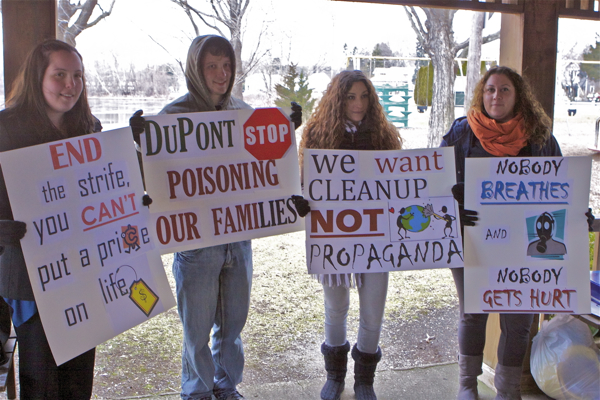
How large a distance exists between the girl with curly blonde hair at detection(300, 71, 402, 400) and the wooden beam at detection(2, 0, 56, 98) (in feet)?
4.23

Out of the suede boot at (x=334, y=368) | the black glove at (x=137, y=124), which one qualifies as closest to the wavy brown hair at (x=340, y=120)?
the black glove at (x=137, y=124)

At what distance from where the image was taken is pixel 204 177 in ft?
7.63

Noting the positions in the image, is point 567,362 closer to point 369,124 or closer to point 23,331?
point 369,124

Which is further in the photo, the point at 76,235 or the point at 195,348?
the point at 195,348

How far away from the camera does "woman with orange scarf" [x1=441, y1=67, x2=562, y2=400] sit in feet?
8.00

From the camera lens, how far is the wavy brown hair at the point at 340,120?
97.3 inches

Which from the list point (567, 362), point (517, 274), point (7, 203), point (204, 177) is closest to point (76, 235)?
point (7, 203)

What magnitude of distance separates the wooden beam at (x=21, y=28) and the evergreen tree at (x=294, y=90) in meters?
4.58

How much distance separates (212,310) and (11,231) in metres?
0.96

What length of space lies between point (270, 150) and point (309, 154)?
0.20 meters

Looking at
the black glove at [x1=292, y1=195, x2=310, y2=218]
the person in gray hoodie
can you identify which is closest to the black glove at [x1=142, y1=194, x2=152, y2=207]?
the person in gray hoodie

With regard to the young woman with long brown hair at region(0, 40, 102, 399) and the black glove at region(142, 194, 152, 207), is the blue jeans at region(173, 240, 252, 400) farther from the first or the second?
the young woman with long brown hair at region(0, 40, 102, 399)

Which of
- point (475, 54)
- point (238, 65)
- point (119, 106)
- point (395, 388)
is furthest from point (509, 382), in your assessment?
point (475, 54)

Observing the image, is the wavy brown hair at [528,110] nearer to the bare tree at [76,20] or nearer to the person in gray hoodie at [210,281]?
the person in gray hoodie at [210,281]
